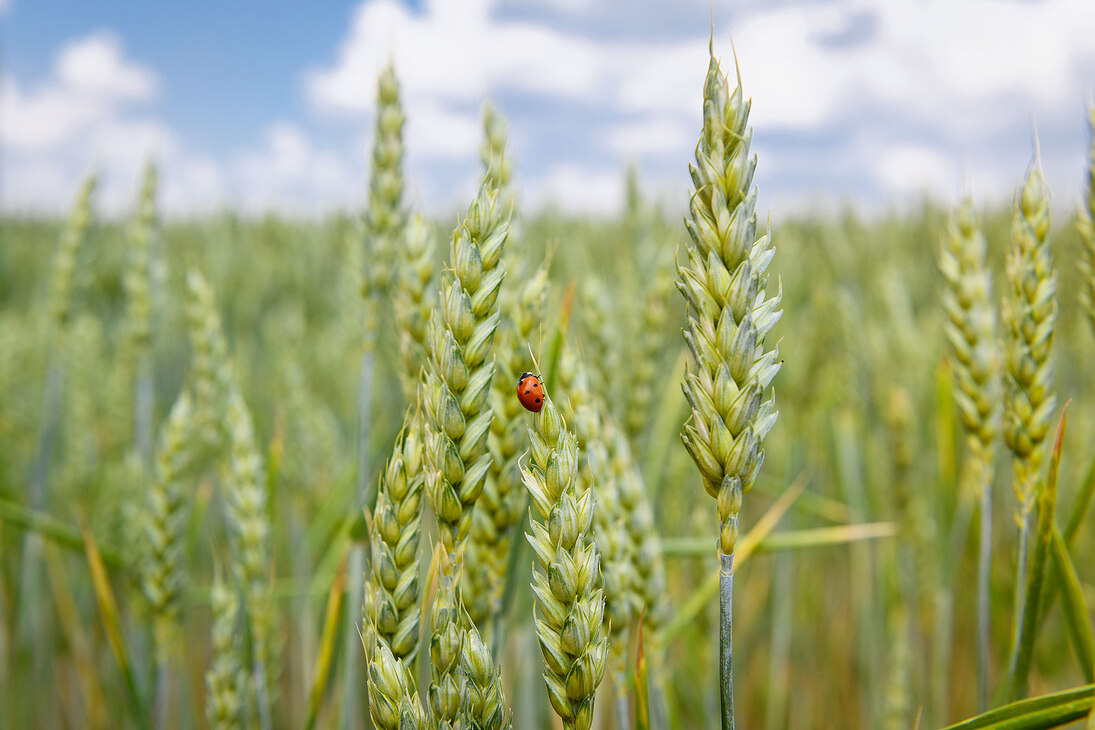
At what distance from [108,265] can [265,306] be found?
1.47 metres

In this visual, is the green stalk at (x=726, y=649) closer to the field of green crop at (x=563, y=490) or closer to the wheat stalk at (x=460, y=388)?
the field of green crop at (x=563, y=490)

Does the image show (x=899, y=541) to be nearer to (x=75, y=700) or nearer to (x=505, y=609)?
(x=505, y=609)

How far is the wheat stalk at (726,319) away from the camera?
0.59 metres

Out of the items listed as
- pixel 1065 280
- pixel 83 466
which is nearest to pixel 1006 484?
pixel 1065 280

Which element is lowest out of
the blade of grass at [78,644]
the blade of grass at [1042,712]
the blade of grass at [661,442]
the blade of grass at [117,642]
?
the blade of grass at [78,644]

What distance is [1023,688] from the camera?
0.86 m

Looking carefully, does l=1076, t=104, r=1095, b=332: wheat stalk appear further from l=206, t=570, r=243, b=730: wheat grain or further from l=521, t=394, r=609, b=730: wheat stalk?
l=206, t=570, r=243, b=730: wheat grain

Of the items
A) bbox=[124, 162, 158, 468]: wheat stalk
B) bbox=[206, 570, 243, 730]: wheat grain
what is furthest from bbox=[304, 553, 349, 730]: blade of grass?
bbox=[124, 162, 158, 468]: wheat stalk

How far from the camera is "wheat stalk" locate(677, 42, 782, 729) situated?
594 mm

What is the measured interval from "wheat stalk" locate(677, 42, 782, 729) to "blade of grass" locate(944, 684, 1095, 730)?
27 centimetres

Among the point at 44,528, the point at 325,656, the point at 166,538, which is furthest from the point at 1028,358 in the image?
the point at 44,528

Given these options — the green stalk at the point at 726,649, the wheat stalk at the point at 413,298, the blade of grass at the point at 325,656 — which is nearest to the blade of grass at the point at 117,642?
the blade of grass at the point at 325,656

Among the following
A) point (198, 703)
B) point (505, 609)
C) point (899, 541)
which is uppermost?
point (505, 609)

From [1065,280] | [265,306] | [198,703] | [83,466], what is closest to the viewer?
[83,466]
